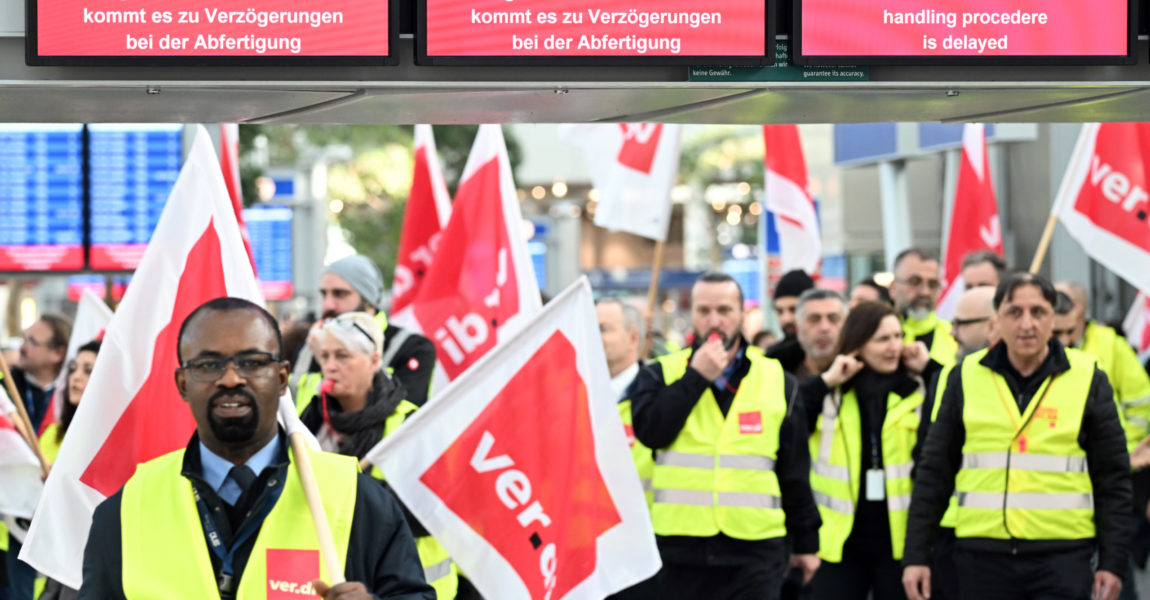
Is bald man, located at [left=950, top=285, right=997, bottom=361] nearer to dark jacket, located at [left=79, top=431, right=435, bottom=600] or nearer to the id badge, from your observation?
the id badge

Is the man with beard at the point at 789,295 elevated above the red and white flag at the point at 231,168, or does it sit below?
below

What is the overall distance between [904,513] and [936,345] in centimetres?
147

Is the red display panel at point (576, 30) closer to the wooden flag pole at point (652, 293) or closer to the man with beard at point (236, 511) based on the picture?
the man with beard at point (236, 511)

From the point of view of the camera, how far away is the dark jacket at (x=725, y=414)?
8.00 m

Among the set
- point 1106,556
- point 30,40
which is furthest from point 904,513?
point 30,40

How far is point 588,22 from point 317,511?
2093mm

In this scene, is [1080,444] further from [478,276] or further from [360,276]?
[478,276]

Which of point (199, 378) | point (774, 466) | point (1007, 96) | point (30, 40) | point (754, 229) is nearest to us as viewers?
point (199, 378)

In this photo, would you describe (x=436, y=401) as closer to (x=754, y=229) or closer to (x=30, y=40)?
(x=30, y=40)

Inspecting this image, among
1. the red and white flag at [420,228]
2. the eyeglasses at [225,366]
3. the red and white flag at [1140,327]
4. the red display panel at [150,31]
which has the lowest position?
the red and white flag at [1140,327]

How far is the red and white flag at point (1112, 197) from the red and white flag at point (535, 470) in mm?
4492

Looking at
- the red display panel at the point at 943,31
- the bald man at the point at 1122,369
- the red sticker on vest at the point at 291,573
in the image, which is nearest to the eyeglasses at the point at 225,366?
the red sticker on vest at the point at 291,573

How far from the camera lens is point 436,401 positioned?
641 cm

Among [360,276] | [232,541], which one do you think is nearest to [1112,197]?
[360,276]
